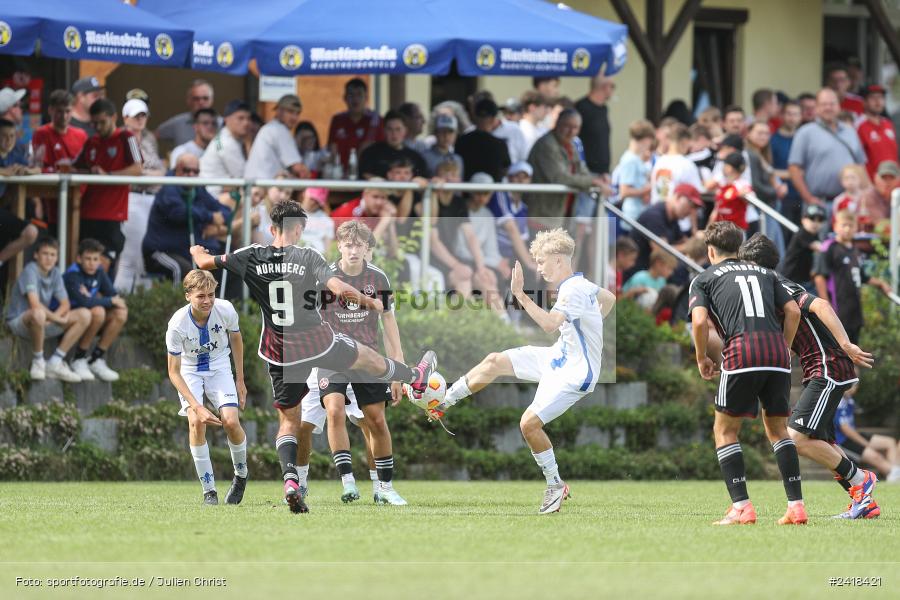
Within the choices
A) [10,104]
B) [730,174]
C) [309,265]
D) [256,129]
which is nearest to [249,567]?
[309,265]

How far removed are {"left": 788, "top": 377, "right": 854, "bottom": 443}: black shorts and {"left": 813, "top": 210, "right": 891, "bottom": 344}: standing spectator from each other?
18.0ft

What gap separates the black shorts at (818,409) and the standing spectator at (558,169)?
5.80m

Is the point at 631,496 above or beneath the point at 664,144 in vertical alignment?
beneath

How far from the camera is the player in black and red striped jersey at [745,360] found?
34.3 feet

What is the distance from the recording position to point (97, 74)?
820 inches

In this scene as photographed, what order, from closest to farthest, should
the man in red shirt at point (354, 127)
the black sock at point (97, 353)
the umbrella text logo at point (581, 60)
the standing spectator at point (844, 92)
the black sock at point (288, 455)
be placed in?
1. the black sock at point (288, 455)
2. the black sock at point (97, 353)
3. the umbrella text logo at point (581, 60)
4. the man in red shirt at point (354, 127)
5. the standing spectator at point (844, 92)

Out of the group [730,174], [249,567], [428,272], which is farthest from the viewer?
[730,174]

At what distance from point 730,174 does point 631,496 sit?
17.7 feet

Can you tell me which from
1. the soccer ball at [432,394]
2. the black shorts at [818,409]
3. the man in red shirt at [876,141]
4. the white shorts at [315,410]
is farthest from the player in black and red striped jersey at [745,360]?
the man in red shirt at [876,141]

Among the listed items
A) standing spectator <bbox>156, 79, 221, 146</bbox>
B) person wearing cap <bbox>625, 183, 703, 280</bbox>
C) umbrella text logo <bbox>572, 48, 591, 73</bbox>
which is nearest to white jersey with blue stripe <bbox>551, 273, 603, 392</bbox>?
umbrella text logo <bbox>572, 48, 591, 73</bbox>

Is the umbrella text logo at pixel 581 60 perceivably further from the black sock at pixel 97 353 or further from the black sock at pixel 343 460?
the black sock at pixel 343 460

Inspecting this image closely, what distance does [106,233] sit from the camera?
15.5m

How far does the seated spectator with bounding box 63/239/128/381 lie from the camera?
14852 mm

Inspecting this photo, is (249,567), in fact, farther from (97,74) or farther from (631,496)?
(97,74)
